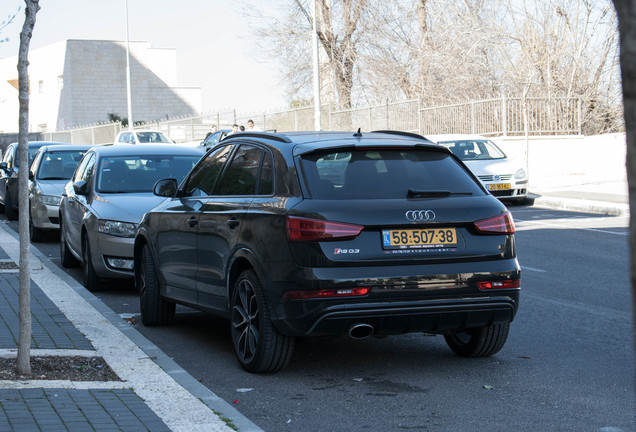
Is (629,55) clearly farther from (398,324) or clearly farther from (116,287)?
(116,287)

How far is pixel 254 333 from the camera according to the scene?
20.9 feet

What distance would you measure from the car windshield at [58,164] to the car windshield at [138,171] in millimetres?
5234

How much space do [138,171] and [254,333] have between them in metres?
5.88

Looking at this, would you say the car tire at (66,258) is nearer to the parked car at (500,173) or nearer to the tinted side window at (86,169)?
the tinted side window at (86,169)

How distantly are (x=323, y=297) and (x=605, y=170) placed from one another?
85.4 ft

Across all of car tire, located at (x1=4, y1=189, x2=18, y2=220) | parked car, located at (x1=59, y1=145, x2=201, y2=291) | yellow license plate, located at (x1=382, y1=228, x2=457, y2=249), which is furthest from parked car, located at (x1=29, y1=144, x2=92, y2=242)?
yellow license plate, located at (x1=382, y1=228, x2=457, y2=249)

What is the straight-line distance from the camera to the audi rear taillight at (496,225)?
619 cm

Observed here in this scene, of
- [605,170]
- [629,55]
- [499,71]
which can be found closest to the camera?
[629,55]

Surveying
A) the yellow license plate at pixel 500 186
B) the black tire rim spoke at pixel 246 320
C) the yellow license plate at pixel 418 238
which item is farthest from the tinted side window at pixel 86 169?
the yellow license plate at pixel 500 186

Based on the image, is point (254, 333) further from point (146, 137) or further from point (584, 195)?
point (146, 137)

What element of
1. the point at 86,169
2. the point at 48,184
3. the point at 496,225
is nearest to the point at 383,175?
the point at 496,225

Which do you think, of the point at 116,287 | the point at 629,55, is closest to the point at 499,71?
the point at 116,287

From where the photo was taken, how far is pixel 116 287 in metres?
11.2

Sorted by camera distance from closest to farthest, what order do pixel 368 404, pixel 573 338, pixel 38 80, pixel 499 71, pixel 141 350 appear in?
pixel 368 404, pixel 141 350, pixel 573 338, pixel 499 71, pixel 38 80
